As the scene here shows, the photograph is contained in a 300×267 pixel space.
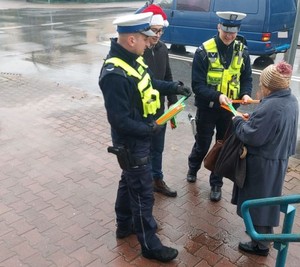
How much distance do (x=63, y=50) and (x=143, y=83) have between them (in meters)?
9.80

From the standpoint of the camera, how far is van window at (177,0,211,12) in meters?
10.6

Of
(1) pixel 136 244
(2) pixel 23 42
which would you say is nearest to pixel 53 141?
(1) pixel 136 244

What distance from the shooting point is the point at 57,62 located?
10.4 meters

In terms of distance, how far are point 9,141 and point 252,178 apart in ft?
11.9

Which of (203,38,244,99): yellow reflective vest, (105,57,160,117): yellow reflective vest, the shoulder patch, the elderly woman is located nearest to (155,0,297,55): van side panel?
(203,38,244,99): yellow reflective vest

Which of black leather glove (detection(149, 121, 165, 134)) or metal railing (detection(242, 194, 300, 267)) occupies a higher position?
black leather glove (detection(149, 121, 165, 134))

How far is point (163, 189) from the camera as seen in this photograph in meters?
4.16

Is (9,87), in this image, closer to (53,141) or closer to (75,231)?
(53,141)

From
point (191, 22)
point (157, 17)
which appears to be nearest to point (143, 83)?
point (157, 17)

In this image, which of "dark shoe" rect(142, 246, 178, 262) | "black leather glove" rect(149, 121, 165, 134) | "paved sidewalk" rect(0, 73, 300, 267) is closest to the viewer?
"black leather glove" rect(149, 121, 165, 134)

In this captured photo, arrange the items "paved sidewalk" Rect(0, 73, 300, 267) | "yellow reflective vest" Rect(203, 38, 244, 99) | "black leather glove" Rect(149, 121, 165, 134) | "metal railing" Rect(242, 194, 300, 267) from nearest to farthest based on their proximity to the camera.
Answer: "metal railing" Rect(242, 194, 300, 267) < "black leather glove" Rect(149, 121, 165, 134) < "paved sidewalk" Rect(0, 73, 300, 267) < "yellow reflective vest" Rect(203, 38, 244, 99)

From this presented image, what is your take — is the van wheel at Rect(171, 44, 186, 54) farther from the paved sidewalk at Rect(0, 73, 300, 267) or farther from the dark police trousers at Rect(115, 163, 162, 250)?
the dark police trousers at Rect(115, 163, 162, 250)

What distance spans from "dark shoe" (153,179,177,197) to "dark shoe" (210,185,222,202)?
0.39 meters

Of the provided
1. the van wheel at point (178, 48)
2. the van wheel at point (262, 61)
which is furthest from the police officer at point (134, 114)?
the van wheel at point (178, 48)
